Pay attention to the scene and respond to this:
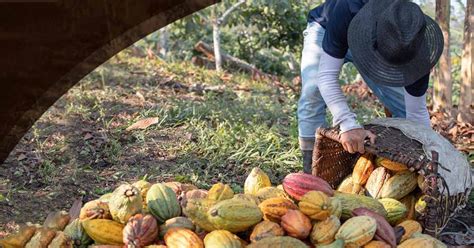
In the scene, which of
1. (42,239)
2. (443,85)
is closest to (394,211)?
(42,239)

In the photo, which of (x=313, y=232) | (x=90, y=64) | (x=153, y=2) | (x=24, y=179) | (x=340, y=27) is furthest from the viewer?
(x=90, y=64)

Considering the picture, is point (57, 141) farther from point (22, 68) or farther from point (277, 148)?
point (277, 148)

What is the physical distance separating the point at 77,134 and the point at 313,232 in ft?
9.49

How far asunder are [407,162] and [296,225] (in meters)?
0.80

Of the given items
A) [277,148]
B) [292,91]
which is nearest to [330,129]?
[277,148]

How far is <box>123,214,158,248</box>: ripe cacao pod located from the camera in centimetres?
255

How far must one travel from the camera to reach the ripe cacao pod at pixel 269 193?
117 inches

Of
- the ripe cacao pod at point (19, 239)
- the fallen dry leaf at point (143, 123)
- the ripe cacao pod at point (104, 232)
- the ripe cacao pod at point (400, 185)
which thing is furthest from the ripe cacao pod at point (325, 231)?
the fallen dry leaf at point (143, 123)

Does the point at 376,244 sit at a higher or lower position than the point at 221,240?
lower

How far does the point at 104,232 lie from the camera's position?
8.73 feet

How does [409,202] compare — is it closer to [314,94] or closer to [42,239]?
[314,94]

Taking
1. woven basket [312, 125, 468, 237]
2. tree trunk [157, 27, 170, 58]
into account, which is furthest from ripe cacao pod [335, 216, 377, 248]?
tree trunk [157, 27, 170, 58]

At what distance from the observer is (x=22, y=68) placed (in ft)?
15.9

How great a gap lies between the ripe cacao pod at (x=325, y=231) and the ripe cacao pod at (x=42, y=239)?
1086 mm
